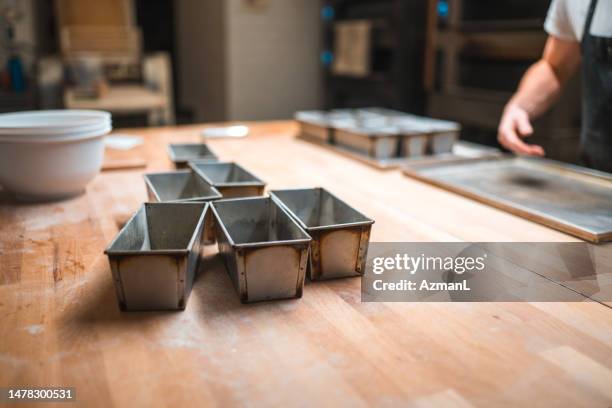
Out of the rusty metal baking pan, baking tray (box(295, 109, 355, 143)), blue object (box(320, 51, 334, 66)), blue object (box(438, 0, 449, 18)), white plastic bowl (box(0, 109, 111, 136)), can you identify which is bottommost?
the rusty metal baking pan

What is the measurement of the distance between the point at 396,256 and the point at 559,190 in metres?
0.58

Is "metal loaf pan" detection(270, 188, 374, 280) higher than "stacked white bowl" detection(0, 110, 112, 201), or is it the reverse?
"stacked white bowl" detection(0, 110, 112, 201)

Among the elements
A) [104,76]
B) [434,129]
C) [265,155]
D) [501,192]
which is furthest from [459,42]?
[104,76]

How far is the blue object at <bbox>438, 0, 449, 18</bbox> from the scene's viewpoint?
308 centimetres

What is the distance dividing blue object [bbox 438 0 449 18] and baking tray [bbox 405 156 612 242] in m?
1.69

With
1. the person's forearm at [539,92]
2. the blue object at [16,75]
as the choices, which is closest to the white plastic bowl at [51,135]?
the person's forearm at [539,92]

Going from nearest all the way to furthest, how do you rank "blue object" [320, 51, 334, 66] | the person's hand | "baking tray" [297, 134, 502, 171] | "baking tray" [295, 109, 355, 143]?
the person's hand < "baking tray" [297, 134, 502, 171] < "baking tray" [295, 109, 355, 143] < "blue object" [320, 51, 334, 66]

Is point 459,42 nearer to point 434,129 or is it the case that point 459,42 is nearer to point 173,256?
point 434,129

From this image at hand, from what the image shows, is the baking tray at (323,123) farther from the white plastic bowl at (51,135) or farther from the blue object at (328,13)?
the blue object at (328,13)

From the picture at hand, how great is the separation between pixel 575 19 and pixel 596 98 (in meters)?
0.23

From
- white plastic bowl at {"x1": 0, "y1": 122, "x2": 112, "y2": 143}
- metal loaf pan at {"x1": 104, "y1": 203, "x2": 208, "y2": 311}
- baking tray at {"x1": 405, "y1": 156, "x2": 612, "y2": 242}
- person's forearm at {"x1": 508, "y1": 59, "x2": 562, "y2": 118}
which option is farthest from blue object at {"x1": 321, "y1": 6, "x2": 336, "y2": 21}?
metal loaf pan at {"x1": 104, "y1": 203, "x2": 208, "y2": 311}

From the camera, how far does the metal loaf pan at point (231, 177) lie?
109cm

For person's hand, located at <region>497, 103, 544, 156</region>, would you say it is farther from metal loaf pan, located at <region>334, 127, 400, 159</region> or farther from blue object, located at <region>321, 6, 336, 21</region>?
blue object, located at <region>321, 6, 336, 21</region>

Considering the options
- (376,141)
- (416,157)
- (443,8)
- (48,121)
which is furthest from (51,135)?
(443,8)
